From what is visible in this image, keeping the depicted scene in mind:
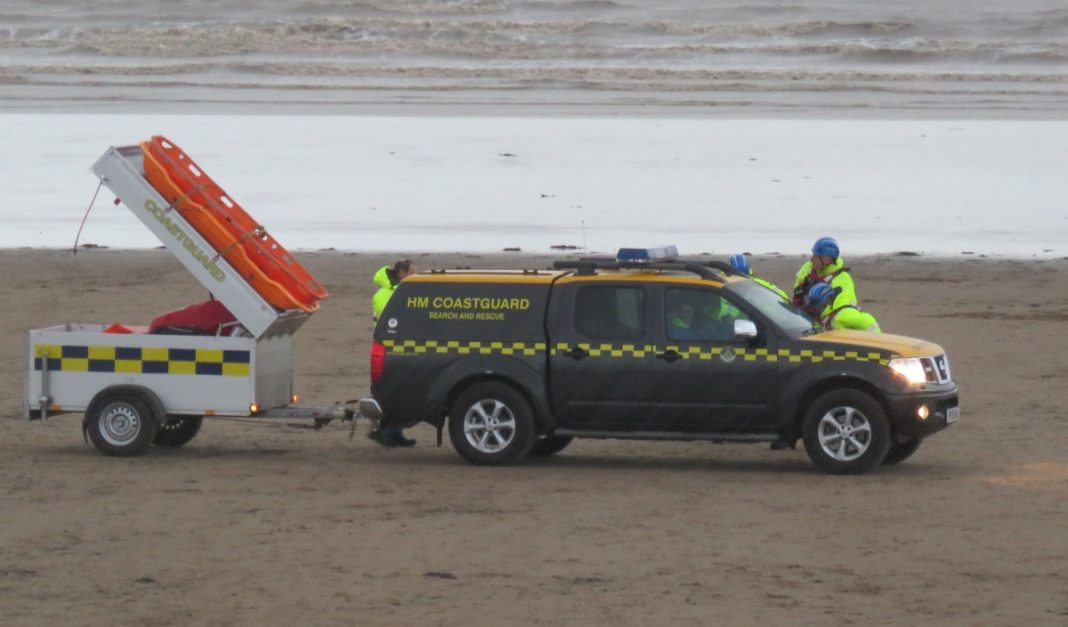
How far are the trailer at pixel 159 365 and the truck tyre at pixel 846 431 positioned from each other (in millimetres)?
3563

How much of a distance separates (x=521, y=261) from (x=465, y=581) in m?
15.8

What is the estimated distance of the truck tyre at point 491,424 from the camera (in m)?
14.4

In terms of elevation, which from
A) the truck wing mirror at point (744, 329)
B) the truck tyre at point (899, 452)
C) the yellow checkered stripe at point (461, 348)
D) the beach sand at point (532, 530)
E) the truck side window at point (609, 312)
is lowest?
the beach sand at point (532, 530)

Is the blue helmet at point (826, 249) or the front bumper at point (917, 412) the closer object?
the front bumper at point (917, 412)

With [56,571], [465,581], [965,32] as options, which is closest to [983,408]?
[465,581]

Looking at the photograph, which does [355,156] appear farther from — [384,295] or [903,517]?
[903,517]

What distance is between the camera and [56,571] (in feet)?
35.9

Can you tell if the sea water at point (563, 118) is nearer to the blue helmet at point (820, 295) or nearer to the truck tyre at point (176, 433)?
the blue helmet at point (820, 295)

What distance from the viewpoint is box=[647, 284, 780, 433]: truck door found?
1407 centimetres

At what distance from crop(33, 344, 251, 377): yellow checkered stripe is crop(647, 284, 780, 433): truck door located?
10.6 feet

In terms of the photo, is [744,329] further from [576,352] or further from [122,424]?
[122,424]

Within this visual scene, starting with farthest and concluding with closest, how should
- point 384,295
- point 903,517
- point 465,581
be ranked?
point 384,295 < point 903,517 < point 465,581

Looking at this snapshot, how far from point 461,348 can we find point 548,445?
4.33 feet

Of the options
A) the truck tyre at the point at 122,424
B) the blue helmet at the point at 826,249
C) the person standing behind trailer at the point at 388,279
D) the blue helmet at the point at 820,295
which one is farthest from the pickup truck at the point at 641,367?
the truck tyre at the point at 122,424
